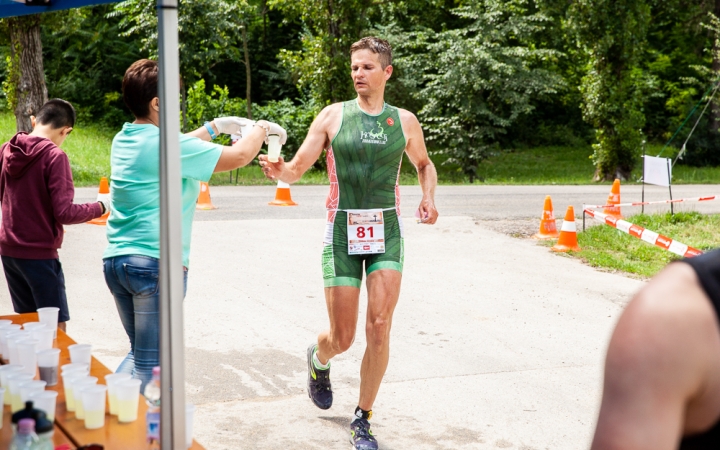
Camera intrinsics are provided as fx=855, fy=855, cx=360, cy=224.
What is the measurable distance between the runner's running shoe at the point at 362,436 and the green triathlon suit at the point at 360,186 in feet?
2.53

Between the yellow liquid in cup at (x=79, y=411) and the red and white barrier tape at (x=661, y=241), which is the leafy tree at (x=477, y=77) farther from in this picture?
the yellow liquid in cup at (x=79, y=411)

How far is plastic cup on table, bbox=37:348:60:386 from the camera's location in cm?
308

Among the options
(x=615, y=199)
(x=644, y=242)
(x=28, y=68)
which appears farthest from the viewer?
(x=28, y=68)

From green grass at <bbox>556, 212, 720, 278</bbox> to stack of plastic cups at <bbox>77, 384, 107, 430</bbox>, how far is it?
336 inches

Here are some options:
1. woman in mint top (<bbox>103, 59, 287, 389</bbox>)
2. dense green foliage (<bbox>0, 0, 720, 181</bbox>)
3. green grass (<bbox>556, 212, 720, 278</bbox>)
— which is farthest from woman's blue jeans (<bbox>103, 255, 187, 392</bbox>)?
dense green foliage (<bbox>0, 0, 720, 181</bbox>)

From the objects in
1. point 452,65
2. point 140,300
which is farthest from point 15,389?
point 452,65

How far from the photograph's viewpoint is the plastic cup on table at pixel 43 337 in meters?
3.26

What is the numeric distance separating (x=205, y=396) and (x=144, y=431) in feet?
9.40

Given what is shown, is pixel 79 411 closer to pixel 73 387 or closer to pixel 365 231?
pixel 73 387

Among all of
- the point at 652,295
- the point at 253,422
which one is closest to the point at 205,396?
the point at 253,422

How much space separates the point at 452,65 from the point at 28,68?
14439 mm

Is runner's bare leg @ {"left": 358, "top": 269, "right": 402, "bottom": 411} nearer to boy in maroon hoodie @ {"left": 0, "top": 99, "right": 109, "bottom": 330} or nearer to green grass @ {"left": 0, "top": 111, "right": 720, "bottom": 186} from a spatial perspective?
boy in maroon hoodie @ {"left": 0, "top": 99, "right": 109, "bottom": 330}

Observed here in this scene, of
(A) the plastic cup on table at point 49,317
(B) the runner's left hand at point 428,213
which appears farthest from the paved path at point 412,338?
(A) the plastic cup on table at point 49,317

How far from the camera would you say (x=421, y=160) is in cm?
539
